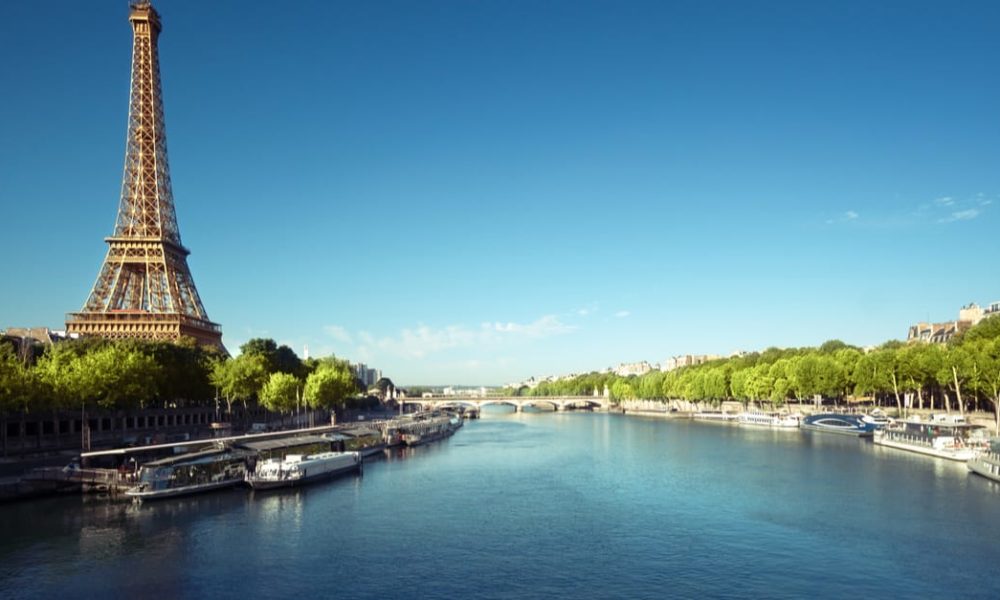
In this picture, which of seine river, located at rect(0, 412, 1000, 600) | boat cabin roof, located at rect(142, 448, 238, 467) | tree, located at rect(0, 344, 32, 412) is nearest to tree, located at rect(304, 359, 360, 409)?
boat cabin roof, located at rect(142, 448, 238, 467)

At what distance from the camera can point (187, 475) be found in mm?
49500

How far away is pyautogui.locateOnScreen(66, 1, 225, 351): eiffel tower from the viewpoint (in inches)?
3654

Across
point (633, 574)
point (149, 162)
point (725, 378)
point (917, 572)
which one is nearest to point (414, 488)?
point (633, 574)

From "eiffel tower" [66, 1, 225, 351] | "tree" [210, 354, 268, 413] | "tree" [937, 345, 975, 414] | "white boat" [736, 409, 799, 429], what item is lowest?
"white boat" [736, 409, 799, 429]

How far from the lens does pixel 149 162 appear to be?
100 meters

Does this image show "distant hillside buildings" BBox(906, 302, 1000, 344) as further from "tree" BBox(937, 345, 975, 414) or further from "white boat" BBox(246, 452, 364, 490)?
"white boat" BBox(246, 452, 364, 490)

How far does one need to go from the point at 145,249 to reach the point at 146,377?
117 feet

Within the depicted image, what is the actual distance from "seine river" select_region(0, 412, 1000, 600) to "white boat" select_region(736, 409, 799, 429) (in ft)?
151

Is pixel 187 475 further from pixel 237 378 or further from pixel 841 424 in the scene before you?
pixel 841 424

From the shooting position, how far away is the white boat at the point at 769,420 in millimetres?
105250

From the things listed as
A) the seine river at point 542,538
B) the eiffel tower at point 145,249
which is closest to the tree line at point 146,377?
the eiffel tower at point 145,249

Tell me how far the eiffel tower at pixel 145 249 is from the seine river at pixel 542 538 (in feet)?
163

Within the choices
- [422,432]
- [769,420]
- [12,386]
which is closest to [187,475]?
[12,386]

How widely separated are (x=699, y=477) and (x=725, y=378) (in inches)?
3798
